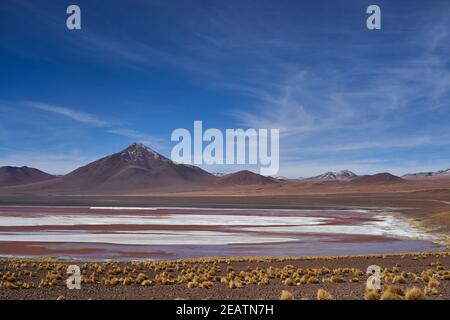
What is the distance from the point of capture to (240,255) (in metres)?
25.2

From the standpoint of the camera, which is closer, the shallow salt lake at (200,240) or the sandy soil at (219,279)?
the sandy soil at (219,279)

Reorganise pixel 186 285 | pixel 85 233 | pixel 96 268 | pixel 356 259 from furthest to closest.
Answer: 1. pixel 85 233
2. pixel 356 259
3. pixel 96 268
4. pixel 186 285

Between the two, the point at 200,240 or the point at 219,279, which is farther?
the point at 200,240

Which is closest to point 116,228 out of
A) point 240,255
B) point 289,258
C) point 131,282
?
point 240,255

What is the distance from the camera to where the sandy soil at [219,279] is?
530 inches

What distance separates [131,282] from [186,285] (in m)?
1.91

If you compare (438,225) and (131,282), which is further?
(438,225)

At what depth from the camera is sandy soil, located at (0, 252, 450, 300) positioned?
44.2 feet

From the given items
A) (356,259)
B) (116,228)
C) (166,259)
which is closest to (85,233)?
(116,228)

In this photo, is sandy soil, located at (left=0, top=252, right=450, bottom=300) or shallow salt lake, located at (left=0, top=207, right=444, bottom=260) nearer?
sandy soil, located at (left=0, top=252, right=450, bottom=300)

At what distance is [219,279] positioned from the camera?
1683 centimetres
